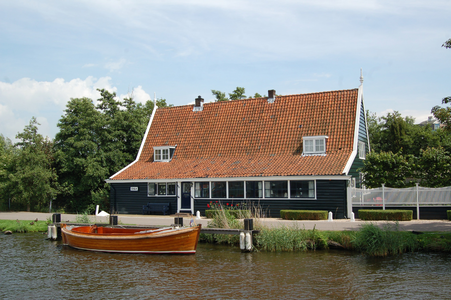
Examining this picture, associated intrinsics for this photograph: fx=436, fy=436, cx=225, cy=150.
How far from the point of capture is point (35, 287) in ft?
45.9

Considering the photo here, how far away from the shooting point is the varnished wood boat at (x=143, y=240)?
61.7ft

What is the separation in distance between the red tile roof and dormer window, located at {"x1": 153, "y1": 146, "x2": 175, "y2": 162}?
472 millimetres

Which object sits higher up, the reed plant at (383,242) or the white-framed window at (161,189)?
the white-framed window at (161,189)

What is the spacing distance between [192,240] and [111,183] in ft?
49.3

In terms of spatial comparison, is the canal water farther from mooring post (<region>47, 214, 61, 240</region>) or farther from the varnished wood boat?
mooring post (<region>47, 214, 61, 240</region>)

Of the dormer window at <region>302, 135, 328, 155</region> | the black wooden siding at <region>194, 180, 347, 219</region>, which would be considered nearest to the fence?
the black wooden siding at <region>194, 180, 347, 219</region>

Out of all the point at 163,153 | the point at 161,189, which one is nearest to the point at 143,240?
the point at 161,189

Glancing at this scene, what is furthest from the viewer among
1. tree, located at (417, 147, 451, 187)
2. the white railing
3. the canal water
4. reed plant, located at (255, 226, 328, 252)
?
tree, located at (417, 147, 451, 187)

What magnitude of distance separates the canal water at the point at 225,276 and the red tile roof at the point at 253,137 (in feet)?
30.6

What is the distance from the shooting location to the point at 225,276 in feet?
48.5

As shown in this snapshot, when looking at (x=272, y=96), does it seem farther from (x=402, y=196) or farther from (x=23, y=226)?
(x=23, y=226)

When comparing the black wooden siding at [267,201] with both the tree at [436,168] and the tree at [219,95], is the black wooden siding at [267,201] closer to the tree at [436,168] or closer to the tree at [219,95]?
the tree at [436,168]

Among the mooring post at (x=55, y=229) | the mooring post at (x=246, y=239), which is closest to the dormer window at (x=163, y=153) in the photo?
the mooring post at (x=55, y=229)

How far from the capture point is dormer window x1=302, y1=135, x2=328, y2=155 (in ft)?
92.8
